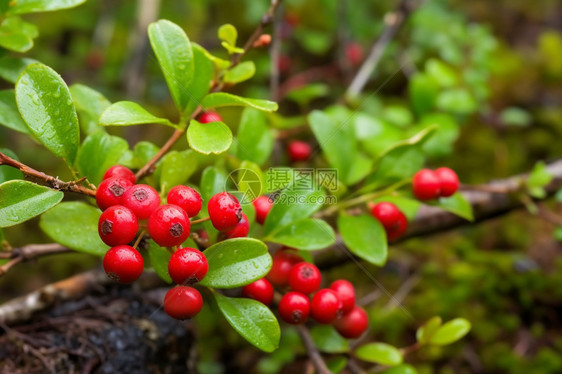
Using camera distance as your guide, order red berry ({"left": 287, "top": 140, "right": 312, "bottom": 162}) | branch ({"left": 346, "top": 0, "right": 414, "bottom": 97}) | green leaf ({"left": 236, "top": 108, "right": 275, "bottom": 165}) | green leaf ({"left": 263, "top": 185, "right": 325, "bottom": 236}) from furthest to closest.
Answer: branch ({"left": 346, "top": 0, "right": 414, "bottom": 97}), red berry ({"left": 287, "top": 140, "right": 312, "bottom": 162}), green leaf ({"left": 236, "top": 108, "right": 275, "bottom": 165}), green leaf ({"left": 263, "top": 185, "right": 325, "bottom": 236})

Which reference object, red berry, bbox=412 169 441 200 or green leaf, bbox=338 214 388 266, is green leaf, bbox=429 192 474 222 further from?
green leaf, bbox=338 214 388 266

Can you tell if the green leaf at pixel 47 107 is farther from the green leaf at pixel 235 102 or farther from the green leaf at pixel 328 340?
the green leaf at pixel 328 340

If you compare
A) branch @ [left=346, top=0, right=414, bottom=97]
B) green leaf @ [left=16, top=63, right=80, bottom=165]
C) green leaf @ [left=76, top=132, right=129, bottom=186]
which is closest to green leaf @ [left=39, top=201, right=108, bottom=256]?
green leaf @ [left=76, top=132, right=129, bottom=186]

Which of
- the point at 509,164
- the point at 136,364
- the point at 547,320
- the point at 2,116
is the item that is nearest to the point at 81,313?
the point at 136,364

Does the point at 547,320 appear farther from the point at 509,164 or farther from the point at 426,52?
the point at 426,52

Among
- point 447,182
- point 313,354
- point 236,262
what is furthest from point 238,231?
point 447,182

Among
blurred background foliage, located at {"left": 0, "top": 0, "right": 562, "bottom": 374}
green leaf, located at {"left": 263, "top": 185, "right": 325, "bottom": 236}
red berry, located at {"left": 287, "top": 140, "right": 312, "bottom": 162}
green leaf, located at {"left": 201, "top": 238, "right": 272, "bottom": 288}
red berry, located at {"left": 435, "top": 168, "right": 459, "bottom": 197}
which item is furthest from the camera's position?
red berry, located at {"left": 287, "top": 140, "right": 312, "bottom": 162}
